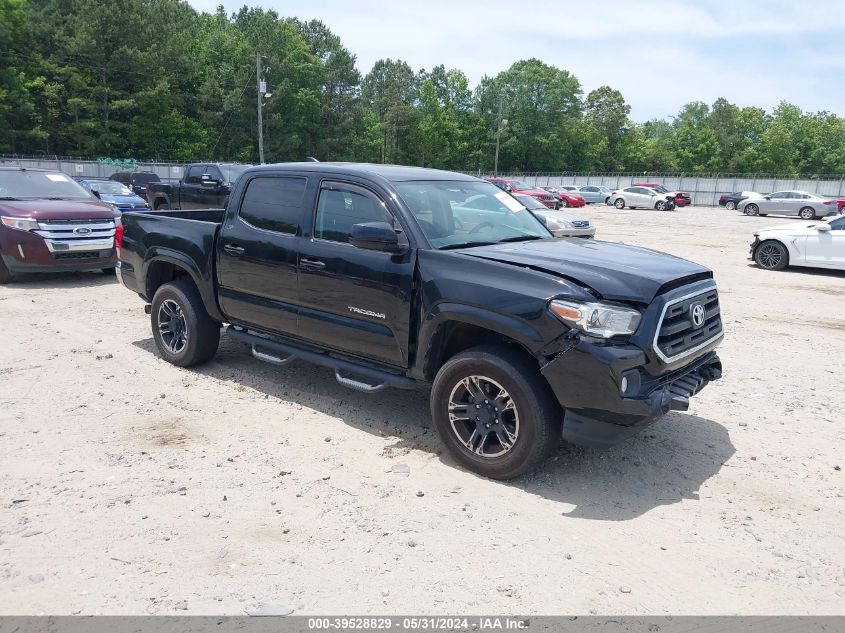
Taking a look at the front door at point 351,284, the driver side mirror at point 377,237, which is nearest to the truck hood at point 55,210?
the front door at point 351,284

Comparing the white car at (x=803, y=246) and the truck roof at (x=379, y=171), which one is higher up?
the truck roof at (x=379, y=171)

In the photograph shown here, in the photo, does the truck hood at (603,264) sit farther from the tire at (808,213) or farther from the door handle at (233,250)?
the tire at (808,213)

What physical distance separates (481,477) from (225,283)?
3.05 meters

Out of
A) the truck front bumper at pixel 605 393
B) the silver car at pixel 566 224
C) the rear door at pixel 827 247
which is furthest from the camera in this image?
the silver car at pixel 566 224

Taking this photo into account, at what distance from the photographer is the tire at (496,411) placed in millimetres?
4113

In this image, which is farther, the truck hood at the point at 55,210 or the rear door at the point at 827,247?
the rear door at the point at 827,247

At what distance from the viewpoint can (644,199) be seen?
148 feet

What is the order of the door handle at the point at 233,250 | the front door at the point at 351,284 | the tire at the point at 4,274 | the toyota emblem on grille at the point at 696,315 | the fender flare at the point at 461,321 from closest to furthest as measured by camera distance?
the fender flare at the point at 461,321 → the toyota emblem on grille at the point at 696,315 → the front door at the point at 351,284 → the door handle at the point at 233,250 → the tire at the point at 4,274

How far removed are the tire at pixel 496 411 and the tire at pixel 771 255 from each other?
515 inches

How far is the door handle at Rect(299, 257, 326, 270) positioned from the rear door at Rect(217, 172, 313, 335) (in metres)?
0.09

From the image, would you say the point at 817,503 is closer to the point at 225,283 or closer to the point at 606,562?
the point at 606,562

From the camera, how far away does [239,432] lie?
5.17 meters

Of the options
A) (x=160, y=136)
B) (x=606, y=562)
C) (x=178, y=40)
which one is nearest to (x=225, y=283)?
(x=606, y=562)
